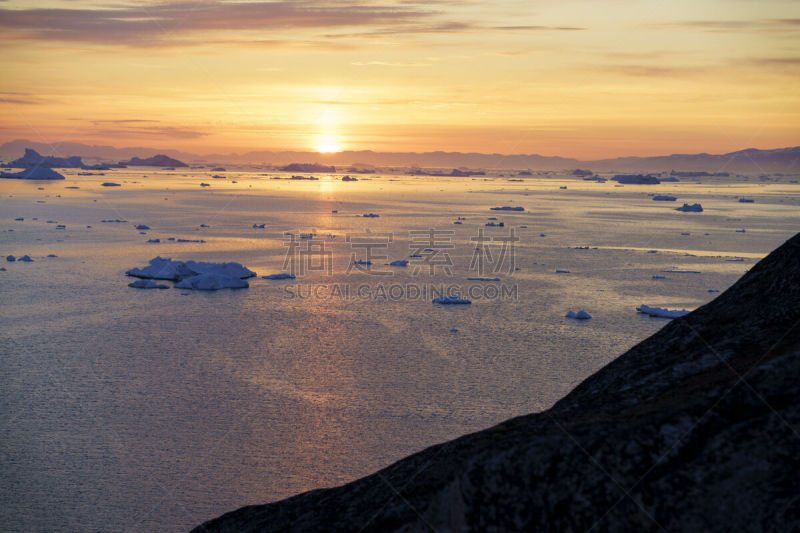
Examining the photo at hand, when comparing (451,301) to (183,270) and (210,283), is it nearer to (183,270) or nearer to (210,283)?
(210,283)

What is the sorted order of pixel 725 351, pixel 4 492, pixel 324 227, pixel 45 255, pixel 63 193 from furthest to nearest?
1. pixel 63 193
2. pixel 324 227
3. pixel 45 255
4. pixel 4 492
5. pixel 725 351

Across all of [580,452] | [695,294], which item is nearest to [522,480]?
[580,452]

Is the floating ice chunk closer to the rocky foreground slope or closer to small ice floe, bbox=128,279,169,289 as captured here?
small ice floe, bbox=128,279,169,289

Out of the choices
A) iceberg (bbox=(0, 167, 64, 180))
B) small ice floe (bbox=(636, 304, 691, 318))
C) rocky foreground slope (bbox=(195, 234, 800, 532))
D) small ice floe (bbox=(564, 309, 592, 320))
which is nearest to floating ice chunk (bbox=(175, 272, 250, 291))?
small ice floe (bbox=(564, 309, 592, 320))

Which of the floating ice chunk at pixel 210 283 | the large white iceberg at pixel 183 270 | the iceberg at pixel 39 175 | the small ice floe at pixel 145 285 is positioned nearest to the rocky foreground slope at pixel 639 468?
the floating ice chunk at pixel 210 283

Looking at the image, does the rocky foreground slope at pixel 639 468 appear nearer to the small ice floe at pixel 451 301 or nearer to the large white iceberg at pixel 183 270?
the small ice floe at pixel 451 301

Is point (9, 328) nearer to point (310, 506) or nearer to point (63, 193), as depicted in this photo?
point (310, 506)
